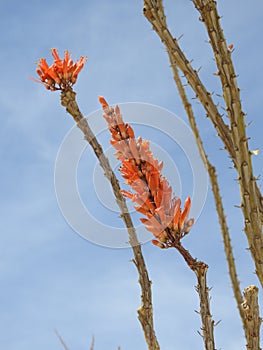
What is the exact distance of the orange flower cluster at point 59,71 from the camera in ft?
11.4

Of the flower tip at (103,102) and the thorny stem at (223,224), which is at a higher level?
the flower tip at (103,102)

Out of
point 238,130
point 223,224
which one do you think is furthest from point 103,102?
point 223,224

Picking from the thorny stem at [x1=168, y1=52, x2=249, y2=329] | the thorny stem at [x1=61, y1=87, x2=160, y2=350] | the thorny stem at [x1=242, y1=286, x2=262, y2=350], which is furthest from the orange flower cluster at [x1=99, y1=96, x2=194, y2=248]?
the thorny stem at [x1=168, y1=52, x2=249, y2=329]

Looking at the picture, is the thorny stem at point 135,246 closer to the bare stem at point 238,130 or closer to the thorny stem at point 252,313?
the thorny stem at point 252,313

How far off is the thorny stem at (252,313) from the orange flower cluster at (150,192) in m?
0.39

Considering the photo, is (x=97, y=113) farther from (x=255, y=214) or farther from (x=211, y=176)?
(x=211, y=176)

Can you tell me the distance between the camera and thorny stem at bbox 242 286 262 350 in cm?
229

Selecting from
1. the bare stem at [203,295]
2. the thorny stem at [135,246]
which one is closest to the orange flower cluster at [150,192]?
the bare stem at [203,295]

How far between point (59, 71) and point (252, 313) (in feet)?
6.57

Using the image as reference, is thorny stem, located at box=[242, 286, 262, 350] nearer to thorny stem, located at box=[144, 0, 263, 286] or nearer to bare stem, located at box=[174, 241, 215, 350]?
bare stem, located at box=[174, 241, 215, 350]

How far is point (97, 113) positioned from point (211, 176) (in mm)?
1798

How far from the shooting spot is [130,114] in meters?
3.23

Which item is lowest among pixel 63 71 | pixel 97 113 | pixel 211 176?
pixel 211 176

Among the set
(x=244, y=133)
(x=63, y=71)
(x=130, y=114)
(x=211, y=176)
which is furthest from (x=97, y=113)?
(x=211, y=176)
